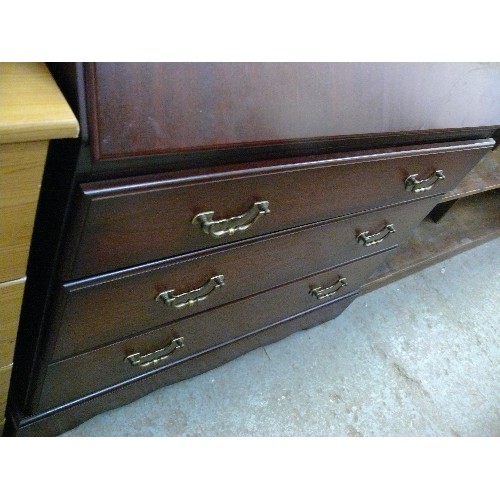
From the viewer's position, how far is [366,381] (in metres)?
1.23

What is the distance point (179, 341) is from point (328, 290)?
1.27 feet

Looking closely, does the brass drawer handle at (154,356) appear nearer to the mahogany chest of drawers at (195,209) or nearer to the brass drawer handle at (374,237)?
the mahogany chest of drawers at (195,209)

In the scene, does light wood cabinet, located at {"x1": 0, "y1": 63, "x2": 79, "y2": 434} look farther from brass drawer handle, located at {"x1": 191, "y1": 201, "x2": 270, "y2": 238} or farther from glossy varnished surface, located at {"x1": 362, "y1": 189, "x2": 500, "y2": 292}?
glossy varnished surface, located at {"x1": 362, "y1": 189, "x2": 500, "y2": 292}

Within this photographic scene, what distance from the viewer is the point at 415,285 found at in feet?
5.07

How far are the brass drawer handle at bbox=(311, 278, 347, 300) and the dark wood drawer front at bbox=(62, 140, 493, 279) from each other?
282mm

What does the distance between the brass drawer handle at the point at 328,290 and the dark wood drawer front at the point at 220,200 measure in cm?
28

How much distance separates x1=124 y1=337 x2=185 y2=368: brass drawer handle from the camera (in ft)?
2.55

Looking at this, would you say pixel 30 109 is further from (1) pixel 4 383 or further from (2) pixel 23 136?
(1) pixel 4 383

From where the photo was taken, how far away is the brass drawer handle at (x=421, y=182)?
758 millimetres

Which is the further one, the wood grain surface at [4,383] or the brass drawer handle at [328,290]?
the brass drawer handle at [328,290]

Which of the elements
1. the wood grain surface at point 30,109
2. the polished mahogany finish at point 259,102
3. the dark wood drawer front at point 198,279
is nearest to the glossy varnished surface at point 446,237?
the dark wood drawer front at point 198,279
